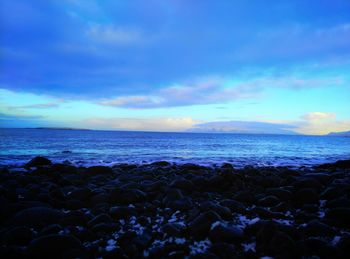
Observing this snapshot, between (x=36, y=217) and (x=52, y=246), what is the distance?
1787 mm

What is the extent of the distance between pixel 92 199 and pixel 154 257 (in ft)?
12.9

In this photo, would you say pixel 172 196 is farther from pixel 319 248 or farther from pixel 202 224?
pixel 319 248

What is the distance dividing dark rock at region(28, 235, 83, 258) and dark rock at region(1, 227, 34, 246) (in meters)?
0.52

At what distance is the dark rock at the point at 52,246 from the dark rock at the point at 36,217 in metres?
1.41

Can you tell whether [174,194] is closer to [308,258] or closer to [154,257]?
[154,257]

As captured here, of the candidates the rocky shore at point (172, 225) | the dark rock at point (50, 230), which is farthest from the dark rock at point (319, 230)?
the dark rock at point (50, 230)

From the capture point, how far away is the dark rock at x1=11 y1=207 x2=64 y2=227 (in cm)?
518

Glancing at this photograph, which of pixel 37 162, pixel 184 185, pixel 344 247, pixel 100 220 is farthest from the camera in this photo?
pixel 37 162

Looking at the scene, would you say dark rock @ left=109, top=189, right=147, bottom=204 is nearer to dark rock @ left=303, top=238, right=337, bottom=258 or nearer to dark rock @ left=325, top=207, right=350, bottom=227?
dark rock @ left=303, top=238, right=337, bottom=258

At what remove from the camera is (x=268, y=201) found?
6.94 m

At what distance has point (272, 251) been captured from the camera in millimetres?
3881

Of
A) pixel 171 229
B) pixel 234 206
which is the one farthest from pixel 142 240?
pixel 234 206

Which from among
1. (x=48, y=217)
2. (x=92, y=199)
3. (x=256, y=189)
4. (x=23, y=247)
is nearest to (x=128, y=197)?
(x=92, y=199)

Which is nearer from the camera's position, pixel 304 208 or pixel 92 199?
pixel 304 208
